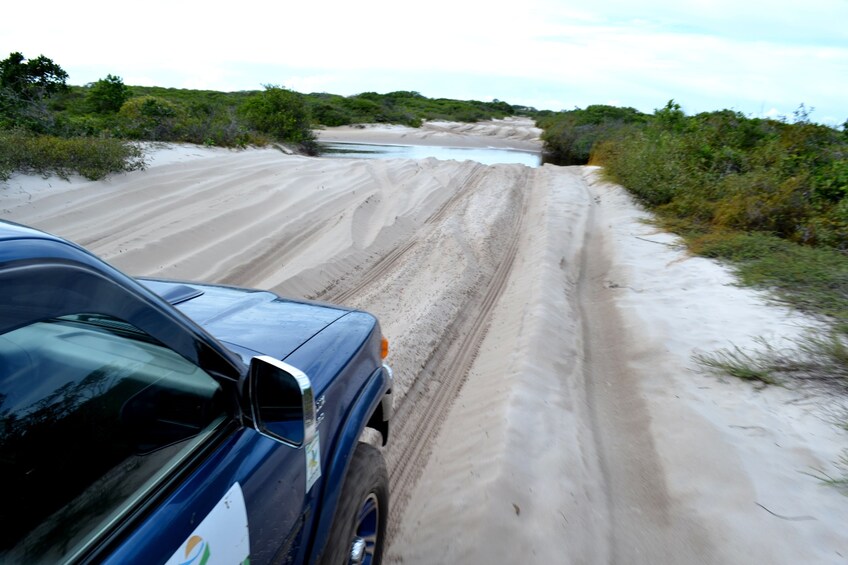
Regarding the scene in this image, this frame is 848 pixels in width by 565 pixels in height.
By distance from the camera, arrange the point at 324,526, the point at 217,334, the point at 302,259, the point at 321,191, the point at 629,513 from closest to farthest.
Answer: the point at 324,526
the point at 217,334
the point at 629,513
the point at 302,259
the point at 321,191

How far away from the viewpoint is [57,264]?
1008 mm

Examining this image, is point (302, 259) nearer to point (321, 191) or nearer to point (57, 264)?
point (321, 191)

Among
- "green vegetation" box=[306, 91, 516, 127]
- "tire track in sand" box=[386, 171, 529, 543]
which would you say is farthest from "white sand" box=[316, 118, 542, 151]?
"tire track in sand" box=[386, 171, 529, 543]

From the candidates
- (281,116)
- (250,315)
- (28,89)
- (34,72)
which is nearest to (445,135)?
(281,116)

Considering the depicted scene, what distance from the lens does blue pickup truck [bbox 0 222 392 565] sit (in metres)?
1.05

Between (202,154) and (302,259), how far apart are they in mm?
7348

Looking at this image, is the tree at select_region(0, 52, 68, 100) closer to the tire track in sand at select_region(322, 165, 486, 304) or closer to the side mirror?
the tire track in sand at select_region(322, 165, 486, 304)

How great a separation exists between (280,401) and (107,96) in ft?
77.8

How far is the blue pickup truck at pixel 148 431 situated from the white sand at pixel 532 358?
154 cm

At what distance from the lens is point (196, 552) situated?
3.93 ft

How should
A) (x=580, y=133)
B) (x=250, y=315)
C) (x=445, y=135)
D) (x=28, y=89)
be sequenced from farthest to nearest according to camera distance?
(x=445, y=135)
(x=580, y=133)
(x=28, y=89)
(x=250, y=315)

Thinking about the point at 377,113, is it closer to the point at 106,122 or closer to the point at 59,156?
the point at 106,122

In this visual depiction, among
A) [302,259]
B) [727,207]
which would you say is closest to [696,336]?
[727,207]

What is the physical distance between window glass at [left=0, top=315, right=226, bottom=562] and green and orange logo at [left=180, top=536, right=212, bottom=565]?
0.16 m
